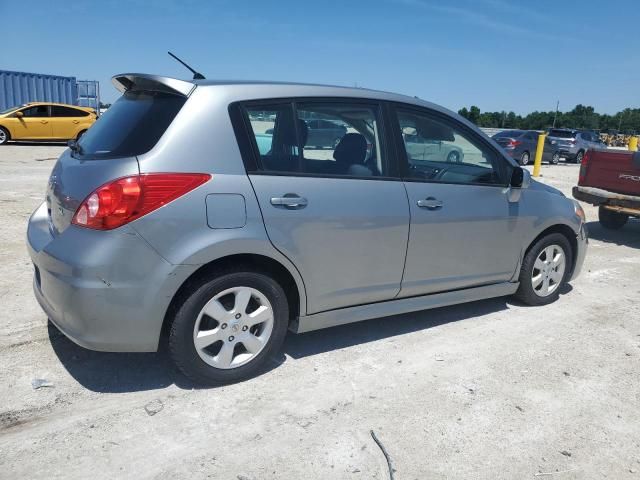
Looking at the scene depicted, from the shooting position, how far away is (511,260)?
4.38 metres

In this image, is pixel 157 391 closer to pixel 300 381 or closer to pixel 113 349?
pixel 113 349

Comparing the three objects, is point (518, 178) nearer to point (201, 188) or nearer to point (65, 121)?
point (201, 188)

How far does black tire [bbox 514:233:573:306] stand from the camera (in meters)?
4.53

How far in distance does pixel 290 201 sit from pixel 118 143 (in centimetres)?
101

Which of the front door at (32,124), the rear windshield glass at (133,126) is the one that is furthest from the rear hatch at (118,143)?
the front door at (32,124)

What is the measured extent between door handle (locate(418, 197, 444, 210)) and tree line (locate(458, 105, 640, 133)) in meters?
69.7

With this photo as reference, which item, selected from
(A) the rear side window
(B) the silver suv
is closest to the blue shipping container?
(A) the rear side window

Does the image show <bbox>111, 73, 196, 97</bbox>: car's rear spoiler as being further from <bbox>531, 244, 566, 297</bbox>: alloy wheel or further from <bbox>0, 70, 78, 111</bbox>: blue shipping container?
<bbox>0, 70, 78, 111</bbox>: blue shipping container

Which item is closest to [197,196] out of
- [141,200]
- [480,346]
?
[141,200]

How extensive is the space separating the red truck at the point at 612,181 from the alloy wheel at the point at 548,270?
3.37 metres

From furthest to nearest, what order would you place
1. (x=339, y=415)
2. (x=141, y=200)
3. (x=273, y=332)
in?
(x=273, y=332) < (x=339, y=415) < (x=141, y=200)

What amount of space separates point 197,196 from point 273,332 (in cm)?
98

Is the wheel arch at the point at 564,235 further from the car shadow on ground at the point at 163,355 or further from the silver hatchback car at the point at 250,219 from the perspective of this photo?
the car shadow on ground at the point at 163,355

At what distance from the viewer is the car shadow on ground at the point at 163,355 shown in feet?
10.5
